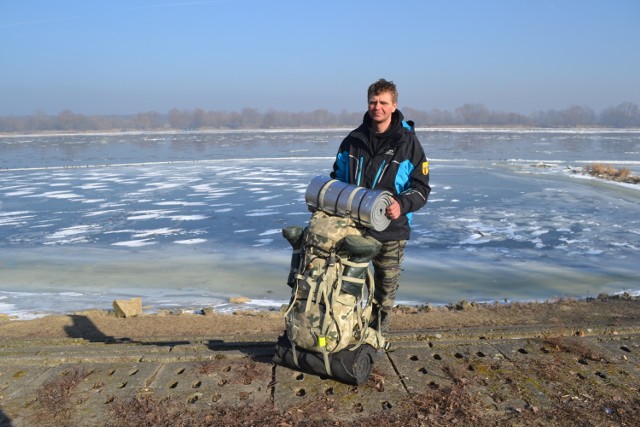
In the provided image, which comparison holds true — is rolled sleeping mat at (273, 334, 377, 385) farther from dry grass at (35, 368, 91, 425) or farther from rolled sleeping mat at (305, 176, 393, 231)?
dry grass at (35, 368, 91, 425)

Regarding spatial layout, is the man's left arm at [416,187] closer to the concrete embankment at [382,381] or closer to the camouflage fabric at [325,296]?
the camouflage fabric at [325,296]

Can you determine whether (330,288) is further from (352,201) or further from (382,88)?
(382,88)

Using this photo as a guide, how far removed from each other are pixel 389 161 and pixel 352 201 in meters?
0.42

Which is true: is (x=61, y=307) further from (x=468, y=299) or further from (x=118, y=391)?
(x=468, y=299)

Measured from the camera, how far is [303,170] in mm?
25766

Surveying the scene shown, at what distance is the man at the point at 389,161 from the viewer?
3.59 metres

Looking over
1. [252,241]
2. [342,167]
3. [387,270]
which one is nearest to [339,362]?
[387,270]

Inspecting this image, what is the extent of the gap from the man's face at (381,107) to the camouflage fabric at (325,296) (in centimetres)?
69

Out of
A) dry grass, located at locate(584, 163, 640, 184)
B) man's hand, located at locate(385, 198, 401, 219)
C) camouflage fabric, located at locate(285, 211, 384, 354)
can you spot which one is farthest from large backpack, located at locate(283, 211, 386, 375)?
dry grass, located at locate(584, 163, 640, 184)

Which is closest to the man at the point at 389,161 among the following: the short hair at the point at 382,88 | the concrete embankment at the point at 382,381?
the short hair at the point at 382,88

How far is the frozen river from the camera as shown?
8.38 metres

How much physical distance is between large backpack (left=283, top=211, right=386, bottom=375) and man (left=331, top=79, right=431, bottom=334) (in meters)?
0.33

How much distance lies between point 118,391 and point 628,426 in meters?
2.95

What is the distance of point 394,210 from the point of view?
3496mm
